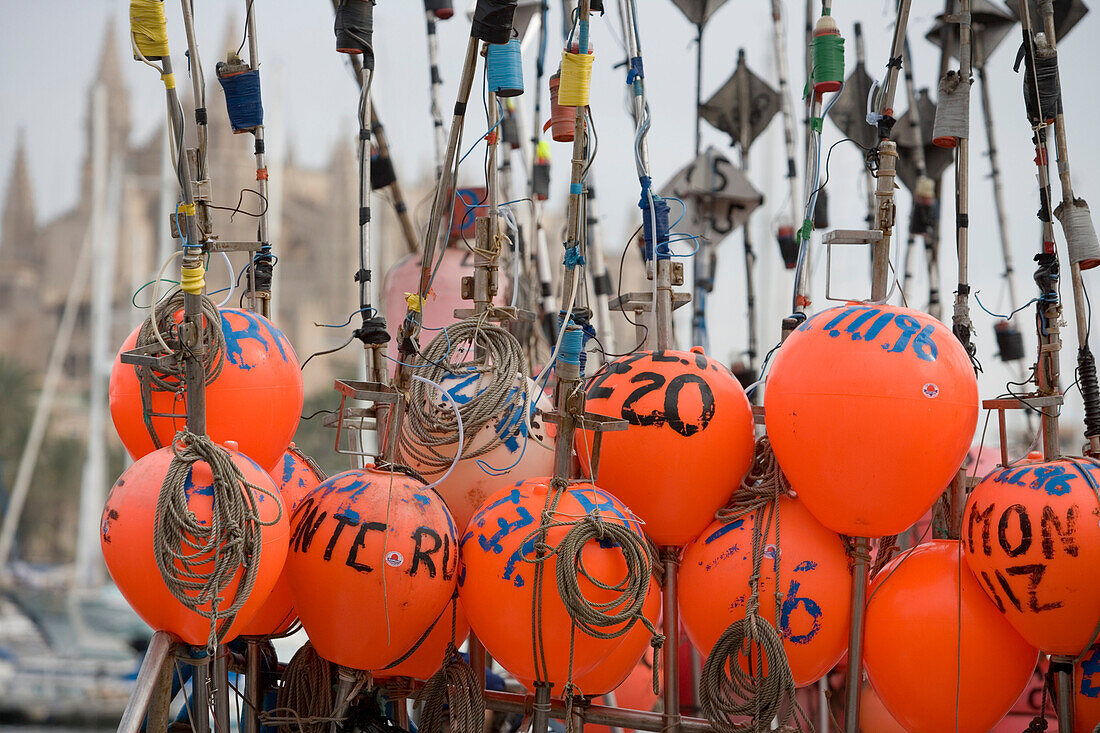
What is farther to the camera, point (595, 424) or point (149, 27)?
point (595, 424)

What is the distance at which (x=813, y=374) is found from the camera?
9.27ft

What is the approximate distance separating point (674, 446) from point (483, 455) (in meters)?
0.58

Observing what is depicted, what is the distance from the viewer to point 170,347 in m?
2.78

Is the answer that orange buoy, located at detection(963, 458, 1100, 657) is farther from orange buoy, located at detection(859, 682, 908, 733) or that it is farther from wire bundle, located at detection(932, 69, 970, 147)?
wire bundle, located at detection(932, 69, 970, 147)

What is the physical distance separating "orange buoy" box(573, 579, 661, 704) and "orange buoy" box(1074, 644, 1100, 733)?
1.14 metres

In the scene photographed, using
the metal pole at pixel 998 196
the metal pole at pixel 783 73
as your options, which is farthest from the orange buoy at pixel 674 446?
the metal pole at pixel 998 196

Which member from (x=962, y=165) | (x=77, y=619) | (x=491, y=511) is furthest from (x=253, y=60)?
(x=77, y=619)

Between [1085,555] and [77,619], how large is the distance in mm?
24034

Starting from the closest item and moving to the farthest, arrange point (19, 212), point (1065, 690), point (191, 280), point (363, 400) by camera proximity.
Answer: point (191, 280), point (1065, 690), point (363, 400), point (19, 212)

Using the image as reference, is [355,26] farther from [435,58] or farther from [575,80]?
[435,58]

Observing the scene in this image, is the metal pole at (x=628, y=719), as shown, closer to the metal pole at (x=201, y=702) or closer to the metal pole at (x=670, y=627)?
the metal pole at (x=670, y=627)

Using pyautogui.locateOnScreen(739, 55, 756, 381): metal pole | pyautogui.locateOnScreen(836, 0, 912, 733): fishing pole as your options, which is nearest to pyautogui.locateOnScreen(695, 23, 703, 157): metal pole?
pyautogui.locateOnScreen(739, 55, 756, 381): metal pole

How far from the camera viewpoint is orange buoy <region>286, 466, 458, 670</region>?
2.78m

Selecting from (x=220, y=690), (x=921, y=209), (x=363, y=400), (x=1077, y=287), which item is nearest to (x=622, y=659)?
(x=363, y=400)
